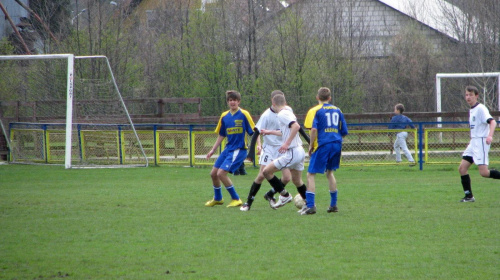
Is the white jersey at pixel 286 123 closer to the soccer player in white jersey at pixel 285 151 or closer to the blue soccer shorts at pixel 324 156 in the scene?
the soccer player in white jersey at pixel 285 151

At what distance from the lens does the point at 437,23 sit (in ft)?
113

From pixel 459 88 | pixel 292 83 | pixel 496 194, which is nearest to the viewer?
pixel 496 194

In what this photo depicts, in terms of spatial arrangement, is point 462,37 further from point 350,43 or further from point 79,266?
point 79,266

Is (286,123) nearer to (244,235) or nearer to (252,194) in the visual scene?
(252,194)

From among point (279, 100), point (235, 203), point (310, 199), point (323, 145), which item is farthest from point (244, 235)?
point (235, 203)

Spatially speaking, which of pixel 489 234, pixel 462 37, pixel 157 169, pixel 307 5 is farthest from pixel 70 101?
pixel 462 37

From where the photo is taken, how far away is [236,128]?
9711 mm

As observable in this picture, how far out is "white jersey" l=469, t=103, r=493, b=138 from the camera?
9.75 metres

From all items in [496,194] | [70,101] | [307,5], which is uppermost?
[307,5]

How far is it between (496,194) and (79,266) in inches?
312

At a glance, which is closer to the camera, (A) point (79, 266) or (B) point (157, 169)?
(A) point (79, 266)

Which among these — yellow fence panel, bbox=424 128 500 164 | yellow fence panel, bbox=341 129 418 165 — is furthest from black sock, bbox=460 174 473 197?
yellow fence panel, bbox=341 129 418 165

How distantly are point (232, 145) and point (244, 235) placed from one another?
2740mm

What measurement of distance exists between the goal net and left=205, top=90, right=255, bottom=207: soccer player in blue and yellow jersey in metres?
9.30
